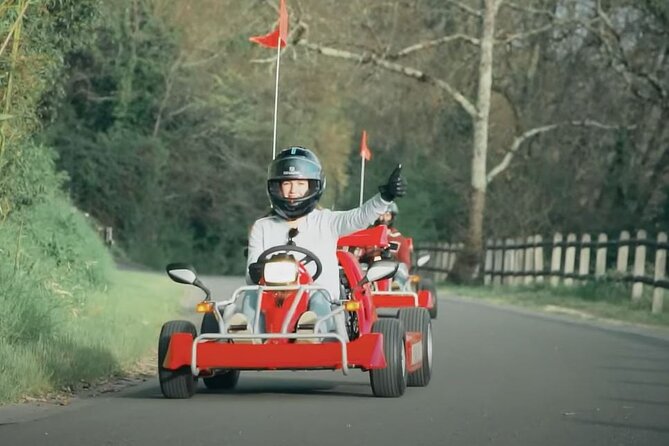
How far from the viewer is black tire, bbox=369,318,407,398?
41.3ft

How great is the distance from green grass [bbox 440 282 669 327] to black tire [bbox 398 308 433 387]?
36.5 ft

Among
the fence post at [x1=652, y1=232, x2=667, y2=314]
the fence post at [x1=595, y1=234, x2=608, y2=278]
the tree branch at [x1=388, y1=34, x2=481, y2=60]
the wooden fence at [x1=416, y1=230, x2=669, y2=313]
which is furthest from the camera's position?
the tree branch at [x1=388, y1=34, x2=481, y2=60]

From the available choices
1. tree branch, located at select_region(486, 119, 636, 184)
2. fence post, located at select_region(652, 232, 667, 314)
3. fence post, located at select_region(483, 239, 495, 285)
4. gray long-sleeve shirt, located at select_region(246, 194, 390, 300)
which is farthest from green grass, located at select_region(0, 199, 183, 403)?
tree branch, located at select_region(486, 119, 636, 184)

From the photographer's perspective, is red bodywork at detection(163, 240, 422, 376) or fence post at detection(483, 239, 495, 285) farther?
fence post at detection(483, 239, 495, 285)

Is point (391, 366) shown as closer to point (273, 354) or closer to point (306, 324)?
point (306, 324)

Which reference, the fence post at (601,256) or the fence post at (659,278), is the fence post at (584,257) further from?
the fence post at (659,278)

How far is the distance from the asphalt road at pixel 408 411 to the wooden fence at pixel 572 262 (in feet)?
39.3

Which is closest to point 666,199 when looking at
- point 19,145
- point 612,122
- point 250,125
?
point 612,122

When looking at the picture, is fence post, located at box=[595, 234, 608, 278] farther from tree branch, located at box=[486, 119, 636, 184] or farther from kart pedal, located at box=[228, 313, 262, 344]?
kart pedal, located at box=[228, 313, 262, 344]

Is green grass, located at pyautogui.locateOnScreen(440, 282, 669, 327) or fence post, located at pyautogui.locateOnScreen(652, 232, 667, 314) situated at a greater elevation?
fence post, located at pyautogui.locateOnScreen(652, 232, 667, 314)

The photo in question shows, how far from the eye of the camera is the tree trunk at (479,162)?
41.6m

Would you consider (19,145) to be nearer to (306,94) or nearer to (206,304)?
(206,304)

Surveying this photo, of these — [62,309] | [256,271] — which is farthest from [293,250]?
[62,309]

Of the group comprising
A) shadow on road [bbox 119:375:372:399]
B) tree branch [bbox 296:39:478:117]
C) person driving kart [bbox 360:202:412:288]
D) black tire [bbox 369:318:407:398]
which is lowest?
shadow on road [bbox 119:375:372:399]
